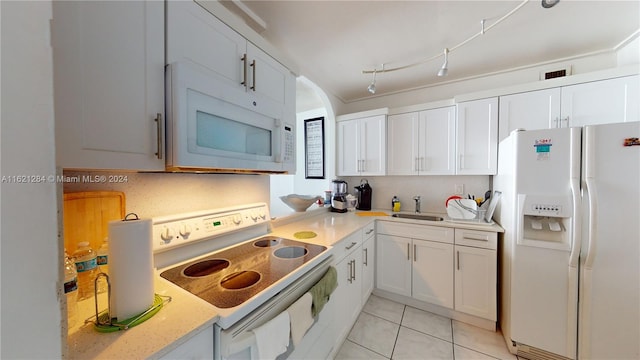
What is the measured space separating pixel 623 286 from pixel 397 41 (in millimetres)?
2167

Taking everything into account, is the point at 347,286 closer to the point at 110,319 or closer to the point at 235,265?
Result: the point at 235,265

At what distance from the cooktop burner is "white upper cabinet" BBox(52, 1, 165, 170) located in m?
0.51

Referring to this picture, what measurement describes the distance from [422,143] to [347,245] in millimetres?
1528

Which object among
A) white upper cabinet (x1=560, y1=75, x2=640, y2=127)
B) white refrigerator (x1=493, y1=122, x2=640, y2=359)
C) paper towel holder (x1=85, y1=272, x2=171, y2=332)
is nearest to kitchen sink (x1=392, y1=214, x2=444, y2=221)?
white refrigerator (x1=493, y1=122, x2=640, y2=359)

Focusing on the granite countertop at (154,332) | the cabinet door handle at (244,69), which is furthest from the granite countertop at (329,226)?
the cabinet door handle at (244,69)

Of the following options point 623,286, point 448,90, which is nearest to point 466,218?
point 623,286

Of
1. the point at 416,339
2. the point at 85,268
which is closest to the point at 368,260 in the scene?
the point at 416,339

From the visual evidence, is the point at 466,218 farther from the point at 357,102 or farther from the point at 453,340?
the point at 357,102

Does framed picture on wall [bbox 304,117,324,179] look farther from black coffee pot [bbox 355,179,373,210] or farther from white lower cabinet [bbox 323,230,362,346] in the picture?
white lower cabinet [bbox 323,230,362,346]

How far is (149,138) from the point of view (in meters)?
0.82

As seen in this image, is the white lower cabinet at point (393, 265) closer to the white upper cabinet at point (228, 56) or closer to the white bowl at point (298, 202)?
the white bowl at point (298, 202)

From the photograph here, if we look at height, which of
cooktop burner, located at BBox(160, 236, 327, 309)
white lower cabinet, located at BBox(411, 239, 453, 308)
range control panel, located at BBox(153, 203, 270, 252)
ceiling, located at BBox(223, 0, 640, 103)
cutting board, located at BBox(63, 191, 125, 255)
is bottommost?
white lower cabinet, located at BBox(411, 239, 453, 308)

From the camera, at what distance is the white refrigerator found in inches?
49.9

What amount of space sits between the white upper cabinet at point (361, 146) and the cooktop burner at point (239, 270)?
1610 millimetres
